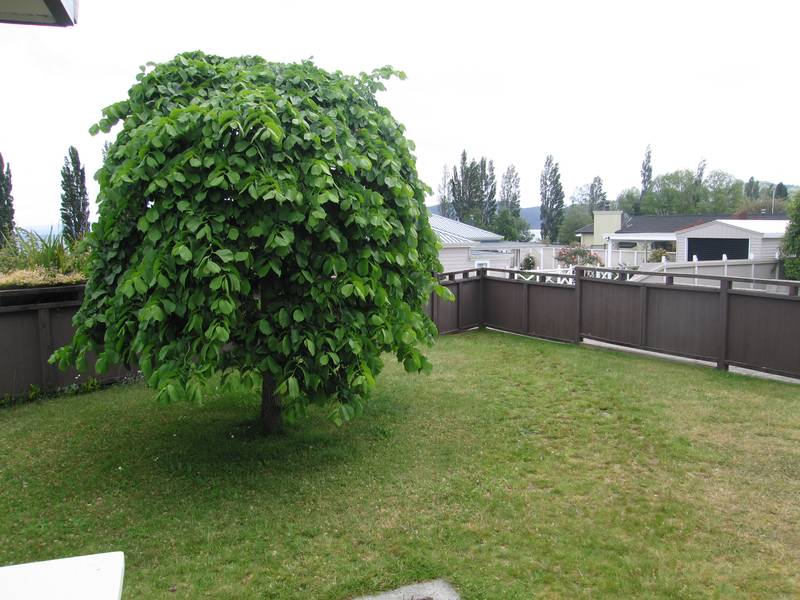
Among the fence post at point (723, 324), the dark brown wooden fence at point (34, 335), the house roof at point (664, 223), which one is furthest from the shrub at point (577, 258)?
the dark brown wooden fence at point (34, 335)

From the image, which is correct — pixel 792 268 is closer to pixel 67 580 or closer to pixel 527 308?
pixel 527 308

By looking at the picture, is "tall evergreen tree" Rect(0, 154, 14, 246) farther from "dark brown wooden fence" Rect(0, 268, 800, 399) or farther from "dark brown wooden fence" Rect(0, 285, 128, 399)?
"dark brown wooden fence" Rect(0, 268, 800, 399)

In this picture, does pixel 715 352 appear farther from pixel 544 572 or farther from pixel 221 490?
pixel 221 490

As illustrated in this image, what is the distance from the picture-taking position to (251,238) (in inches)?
171

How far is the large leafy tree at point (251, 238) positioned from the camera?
410cm

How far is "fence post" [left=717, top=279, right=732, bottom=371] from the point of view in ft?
26.7

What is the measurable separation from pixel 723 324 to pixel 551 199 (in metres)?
64.6

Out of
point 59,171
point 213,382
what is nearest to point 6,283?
point 213,382

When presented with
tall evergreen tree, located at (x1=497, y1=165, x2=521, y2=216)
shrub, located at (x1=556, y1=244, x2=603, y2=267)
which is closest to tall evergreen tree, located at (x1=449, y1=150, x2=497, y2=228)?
tall evergreen tree, located at (x1=497, y1=165, x2=521, y2=216)

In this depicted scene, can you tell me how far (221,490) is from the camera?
15.0 feet

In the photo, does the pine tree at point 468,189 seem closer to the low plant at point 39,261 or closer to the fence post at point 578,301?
the fence post at point 578,301

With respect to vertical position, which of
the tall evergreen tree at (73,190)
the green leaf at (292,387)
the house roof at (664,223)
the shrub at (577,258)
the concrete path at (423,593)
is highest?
the tall evergreen tree at (73,190)

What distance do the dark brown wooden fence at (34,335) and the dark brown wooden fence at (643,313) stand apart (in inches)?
230

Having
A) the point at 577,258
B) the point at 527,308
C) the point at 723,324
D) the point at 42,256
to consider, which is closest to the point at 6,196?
the point at 42,256
